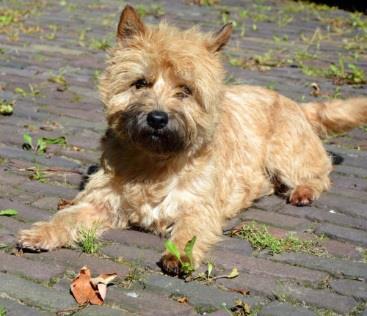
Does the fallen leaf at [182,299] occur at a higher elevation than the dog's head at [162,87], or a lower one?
lower

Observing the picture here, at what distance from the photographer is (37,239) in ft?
15.5

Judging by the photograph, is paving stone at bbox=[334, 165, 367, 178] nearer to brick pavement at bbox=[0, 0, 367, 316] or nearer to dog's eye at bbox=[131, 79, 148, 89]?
brick pavement at bbox=[0, 0, 367, 316]

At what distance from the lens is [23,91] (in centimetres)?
789

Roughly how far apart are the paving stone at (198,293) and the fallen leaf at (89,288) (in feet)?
0.88

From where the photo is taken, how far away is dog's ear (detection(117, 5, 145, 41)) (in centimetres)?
504

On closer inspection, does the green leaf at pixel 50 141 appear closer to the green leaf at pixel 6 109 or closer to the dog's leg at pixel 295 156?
the green leaf at pixel 6 109

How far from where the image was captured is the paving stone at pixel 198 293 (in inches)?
163

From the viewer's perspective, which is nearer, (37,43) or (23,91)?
(23,91)

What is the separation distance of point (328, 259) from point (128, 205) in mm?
1404

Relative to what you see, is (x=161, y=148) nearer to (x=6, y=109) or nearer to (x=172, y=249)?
(x=172, y=249)

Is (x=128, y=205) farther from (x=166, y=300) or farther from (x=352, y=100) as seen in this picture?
(x=352, y=100)

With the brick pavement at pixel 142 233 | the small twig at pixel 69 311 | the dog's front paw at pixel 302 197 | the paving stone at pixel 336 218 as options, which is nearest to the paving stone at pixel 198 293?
the brick pavement at pixel 142 233

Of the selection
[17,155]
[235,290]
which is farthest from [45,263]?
[17,155]

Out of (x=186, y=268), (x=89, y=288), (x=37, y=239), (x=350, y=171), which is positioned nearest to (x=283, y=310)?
(x=186, y=268)
